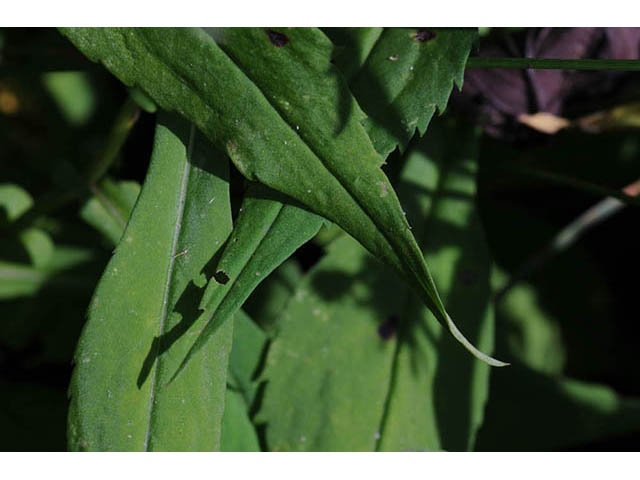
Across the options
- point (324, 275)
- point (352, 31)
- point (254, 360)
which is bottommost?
point (254, 360)

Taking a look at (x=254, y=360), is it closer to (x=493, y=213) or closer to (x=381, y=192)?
(x=381, y=192)

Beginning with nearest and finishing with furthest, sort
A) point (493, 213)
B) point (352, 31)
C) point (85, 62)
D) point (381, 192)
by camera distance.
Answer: point (381, 192) → point (352, 31) → point (85, 62) → point (493, 213)

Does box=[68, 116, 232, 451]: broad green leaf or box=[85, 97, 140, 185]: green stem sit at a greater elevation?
box=[85, 97, 140, 185]: green stem

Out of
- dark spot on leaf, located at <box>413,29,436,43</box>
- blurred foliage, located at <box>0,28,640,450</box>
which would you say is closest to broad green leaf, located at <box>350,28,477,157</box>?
dark spot on leaf, located at <box>413,29,436,43</box>

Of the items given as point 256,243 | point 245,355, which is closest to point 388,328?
point 245,355

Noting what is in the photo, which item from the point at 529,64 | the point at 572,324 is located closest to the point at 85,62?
the point at 529,64

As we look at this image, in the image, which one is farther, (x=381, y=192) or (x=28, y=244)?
(x=28, y=244)

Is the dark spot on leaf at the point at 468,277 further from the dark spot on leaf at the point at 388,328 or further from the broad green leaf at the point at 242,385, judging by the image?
the broad green leaf at the point at 242,385

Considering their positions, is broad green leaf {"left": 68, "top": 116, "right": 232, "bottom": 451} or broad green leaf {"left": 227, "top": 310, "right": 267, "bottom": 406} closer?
broad green leaf {"left": 68, "top": 116, "right": 232, "bottom": 451}

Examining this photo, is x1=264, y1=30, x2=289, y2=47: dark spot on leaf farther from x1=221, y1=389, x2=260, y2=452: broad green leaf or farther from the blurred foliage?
x1=221, y1=389, x2=260, y2=452: broad green leaf
